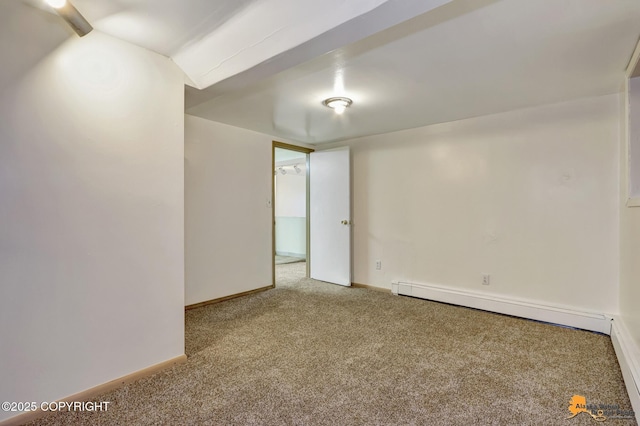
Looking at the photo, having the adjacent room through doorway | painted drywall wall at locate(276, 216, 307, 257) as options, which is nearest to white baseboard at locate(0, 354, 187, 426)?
the adjacent room through doorway

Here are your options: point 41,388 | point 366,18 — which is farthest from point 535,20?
point 41,388

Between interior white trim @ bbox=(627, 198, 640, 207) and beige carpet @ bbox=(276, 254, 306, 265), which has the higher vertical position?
interior white trim @ bbox=(627, 198, 640, 207)

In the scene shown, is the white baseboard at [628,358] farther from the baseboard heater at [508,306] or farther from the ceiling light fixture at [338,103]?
the ceiling light fixture at [338,103]

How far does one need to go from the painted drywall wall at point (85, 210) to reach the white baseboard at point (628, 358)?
8.88 feet

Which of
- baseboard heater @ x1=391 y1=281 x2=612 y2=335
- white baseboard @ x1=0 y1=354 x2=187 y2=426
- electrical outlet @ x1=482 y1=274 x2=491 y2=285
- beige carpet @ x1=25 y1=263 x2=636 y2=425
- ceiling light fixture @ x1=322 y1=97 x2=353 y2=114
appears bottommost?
beige carpet @ x1=25 y1=263 x2=636 y2=425

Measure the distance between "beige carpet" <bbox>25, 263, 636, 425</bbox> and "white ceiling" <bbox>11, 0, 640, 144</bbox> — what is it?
6.38ft

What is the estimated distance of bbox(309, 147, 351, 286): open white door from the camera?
4.49 metres

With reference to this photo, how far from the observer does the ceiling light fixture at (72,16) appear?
4.68ft

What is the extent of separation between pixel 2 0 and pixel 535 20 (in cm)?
270

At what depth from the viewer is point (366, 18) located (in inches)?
57.1

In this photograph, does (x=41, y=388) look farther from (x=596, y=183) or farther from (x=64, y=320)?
(x=596, y=183)

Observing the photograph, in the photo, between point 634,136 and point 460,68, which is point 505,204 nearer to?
point 634,136

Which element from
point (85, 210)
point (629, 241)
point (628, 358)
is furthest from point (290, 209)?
point (628, 358)

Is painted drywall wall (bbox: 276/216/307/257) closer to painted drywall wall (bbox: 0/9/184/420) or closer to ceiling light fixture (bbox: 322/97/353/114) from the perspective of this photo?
ceiling light fixture (bbox: 322/97/353/114)
